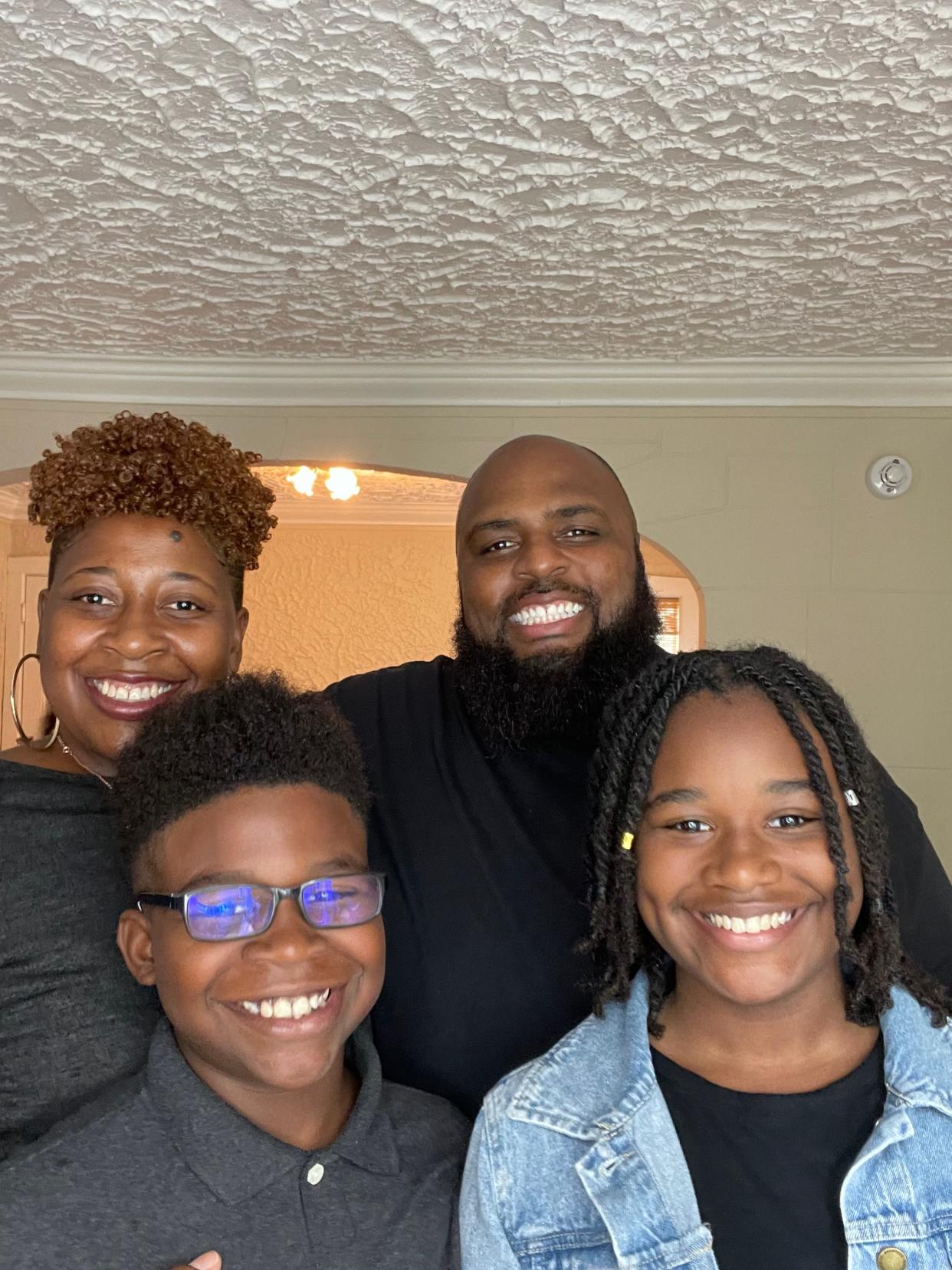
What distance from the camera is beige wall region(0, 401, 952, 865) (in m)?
3.90

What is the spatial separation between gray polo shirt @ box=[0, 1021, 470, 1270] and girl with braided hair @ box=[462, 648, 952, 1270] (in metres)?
0.08

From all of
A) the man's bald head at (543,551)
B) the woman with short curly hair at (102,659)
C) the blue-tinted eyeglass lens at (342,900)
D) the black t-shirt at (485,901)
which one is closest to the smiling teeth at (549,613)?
the man's bald head at (543,551)

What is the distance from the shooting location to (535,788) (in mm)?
1891

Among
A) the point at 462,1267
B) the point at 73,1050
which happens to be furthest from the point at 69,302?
the point at 462,1267

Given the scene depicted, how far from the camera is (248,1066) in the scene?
1.36 meters

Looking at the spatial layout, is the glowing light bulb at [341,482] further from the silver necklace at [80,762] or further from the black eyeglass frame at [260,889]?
the black eyeglass frame at [260,889]

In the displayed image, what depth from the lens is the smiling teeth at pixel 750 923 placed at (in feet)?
4.46

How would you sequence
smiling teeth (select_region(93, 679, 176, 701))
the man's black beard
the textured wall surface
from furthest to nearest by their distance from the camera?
the textured wall surface, the man's black beard, smiling teeth (select_region(93, 679, 176, 701))

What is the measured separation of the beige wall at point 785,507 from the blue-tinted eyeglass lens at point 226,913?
274 cm

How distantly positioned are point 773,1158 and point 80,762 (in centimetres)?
105

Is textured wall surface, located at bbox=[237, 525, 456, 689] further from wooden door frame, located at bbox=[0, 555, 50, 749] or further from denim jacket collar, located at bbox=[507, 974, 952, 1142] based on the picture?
denim jacket collar, located at bbox=[507, 974, 952, 1142]

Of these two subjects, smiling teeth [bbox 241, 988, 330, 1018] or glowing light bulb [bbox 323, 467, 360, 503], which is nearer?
smiling teeth [bbox 241, 988, 330, 1018]

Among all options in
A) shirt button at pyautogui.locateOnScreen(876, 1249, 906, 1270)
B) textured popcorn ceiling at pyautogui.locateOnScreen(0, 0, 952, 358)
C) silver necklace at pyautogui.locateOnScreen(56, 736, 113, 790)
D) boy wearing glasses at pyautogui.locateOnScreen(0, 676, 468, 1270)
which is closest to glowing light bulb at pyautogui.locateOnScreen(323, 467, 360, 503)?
textured popcorn ceiling at pyautogui.locateOnScreen(0, 0, 952, 358)

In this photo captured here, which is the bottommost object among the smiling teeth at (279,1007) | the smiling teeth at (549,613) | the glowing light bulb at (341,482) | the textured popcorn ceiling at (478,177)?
the smiling teeth at (279,1007)
